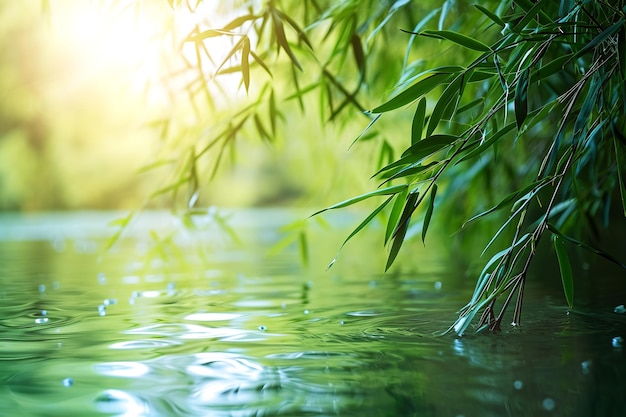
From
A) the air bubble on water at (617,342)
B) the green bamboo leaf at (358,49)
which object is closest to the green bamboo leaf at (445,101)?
the air bubble on water at (617,342)

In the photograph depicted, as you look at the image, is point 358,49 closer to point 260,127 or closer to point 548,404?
point 260,127

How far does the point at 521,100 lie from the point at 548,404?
51 cm

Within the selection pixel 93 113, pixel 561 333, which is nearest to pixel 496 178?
pixel 561 333

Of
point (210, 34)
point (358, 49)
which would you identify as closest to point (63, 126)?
point (358, 49)

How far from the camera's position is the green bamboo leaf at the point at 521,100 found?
1.29 meters

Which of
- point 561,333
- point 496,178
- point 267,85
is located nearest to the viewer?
point 561,333

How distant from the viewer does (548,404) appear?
1.11m

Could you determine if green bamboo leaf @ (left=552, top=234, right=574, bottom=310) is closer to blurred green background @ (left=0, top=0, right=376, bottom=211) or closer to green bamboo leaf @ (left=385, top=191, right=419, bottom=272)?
green bamboo leaf @ (left=385, top=191, right=419, bottom=272)

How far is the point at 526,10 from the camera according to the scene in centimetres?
146

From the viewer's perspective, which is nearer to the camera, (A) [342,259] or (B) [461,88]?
(B) [461,88]

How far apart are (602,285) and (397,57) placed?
1134 mm

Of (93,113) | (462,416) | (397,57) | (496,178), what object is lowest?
(462,416)

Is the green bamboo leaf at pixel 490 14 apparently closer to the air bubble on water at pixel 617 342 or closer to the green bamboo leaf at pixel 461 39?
the green bamboo leaf at pixel 461 39

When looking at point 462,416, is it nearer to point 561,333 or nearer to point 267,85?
point 561,333
